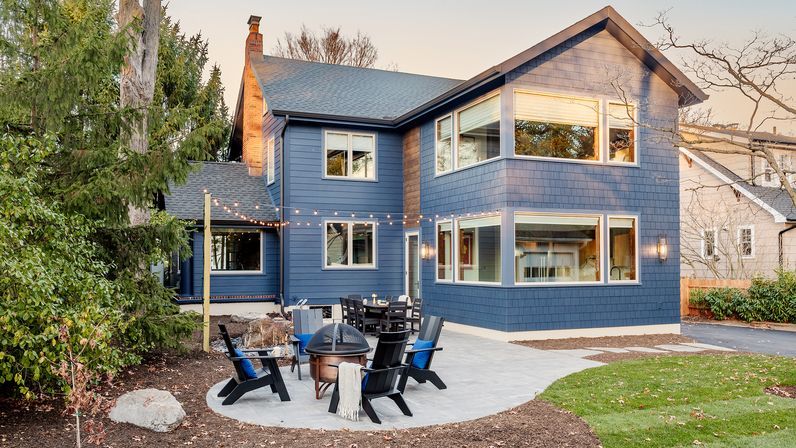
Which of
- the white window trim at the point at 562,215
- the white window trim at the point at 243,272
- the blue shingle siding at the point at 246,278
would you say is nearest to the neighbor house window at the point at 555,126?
the white window trim at the point at 562,215

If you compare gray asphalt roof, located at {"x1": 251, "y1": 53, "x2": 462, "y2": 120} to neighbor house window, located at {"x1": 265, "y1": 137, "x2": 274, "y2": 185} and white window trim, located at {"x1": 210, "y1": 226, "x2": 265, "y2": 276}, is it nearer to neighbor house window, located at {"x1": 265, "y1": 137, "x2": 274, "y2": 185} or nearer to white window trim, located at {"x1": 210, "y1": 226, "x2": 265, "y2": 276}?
neighbor house window, located at {"x1": 265, "y1": 137, "x2": 274, "y2": 185}

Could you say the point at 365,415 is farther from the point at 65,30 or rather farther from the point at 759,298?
the point at 759,298

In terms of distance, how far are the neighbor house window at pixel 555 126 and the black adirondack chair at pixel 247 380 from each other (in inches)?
288

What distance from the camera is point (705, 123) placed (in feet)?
37.7

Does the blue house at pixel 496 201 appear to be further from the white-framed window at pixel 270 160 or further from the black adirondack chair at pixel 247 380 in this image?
the black adirondack chair at pixel 247 380

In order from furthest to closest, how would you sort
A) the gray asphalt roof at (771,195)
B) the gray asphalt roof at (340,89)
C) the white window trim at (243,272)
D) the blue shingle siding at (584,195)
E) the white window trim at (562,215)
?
the gray asphalt roof at (771,195) → the white window trim at (243,272) → the gray asphalt roof at (340,89) → the blue shingle siding at (584,195) → the white window trim at (562,215)

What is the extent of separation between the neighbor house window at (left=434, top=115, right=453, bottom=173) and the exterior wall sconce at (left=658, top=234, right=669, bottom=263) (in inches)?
193

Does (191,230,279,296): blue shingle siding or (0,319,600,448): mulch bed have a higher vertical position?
(191,230,279,296): blue shingle siding

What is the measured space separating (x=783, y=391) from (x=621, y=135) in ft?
24.2

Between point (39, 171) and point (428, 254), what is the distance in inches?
381

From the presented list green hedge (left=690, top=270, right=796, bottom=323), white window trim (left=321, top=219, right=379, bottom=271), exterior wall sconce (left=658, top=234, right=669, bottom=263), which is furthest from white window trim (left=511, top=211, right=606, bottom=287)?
green hedge (left=690, top=270, right=796, bottom=323)

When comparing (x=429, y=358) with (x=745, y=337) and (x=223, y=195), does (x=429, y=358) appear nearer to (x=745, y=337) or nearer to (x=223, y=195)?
(x=745, y=337)

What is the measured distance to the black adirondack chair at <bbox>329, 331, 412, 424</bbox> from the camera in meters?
6.12

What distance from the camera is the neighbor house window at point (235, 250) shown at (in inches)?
672
